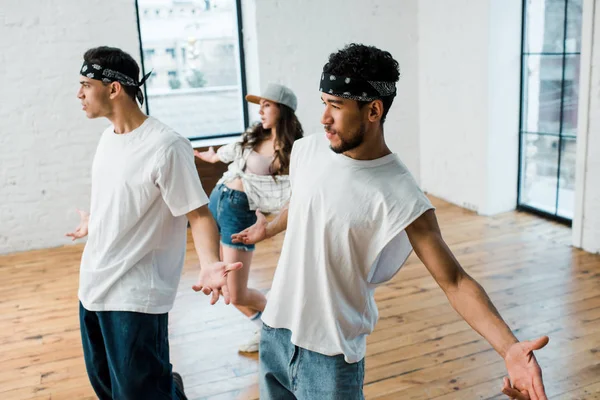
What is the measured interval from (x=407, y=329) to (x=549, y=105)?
2745 mm

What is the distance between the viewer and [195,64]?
19.9 feet

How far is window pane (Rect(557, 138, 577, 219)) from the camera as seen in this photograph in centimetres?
528

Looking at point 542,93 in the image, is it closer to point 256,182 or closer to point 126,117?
point 256,182

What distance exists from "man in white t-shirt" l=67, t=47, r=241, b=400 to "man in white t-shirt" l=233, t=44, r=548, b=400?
1.35ft

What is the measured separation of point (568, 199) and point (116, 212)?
420cm

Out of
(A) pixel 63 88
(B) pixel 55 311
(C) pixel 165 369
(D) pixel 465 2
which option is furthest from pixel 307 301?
(D) pixel 465 2

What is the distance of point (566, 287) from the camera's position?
4.16 metres

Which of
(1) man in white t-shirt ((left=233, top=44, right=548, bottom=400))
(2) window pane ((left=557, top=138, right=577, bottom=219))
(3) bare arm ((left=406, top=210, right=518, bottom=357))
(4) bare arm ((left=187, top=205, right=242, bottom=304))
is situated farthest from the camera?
(2) window pane ((left=557, top=138, right=577, bottom=219))

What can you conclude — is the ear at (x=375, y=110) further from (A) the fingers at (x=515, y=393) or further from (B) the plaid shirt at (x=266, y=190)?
(B) the plaid shirt at (x=266, y=190)

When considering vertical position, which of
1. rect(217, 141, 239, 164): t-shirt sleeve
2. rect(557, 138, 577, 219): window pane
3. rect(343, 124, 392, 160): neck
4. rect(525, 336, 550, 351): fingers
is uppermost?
rect(343, 124, 392, 160): neck

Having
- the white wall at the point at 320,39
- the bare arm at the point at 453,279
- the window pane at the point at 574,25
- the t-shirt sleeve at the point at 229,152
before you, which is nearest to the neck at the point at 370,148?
the bare arm at the point at 453,279

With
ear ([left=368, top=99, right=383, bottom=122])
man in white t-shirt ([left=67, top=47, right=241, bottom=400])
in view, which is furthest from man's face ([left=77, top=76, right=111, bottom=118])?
ear ([left=368, top=99, right=383, bottom=122])

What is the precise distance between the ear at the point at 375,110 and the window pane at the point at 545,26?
12.9 ft

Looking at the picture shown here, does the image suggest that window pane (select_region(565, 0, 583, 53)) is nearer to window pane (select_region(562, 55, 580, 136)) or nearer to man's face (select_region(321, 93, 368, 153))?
window pane (select_region(562, 55, 580, 136))
